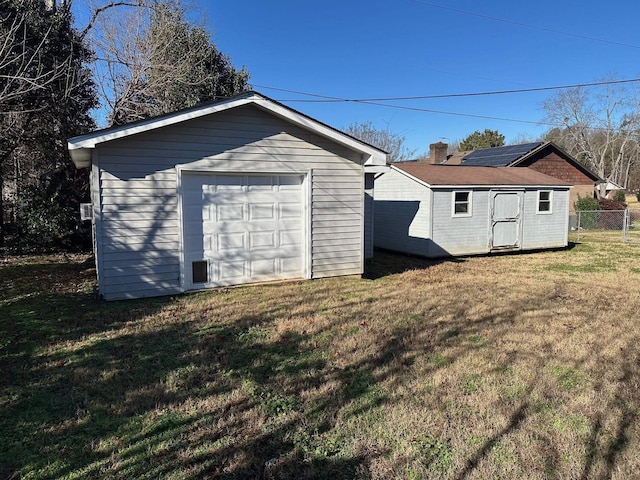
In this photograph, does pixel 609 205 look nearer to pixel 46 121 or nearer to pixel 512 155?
pixel 512 155

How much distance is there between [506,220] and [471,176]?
5.97 feet

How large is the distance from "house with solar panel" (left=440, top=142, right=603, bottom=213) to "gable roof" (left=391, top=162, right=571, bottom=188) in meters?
7.13

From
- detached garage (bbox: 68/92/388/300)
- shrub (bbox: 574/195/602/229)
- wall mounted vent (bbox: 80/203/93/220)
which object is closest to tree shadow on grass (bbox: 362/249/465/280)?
detached garage (bbox: 68/92/388/300)

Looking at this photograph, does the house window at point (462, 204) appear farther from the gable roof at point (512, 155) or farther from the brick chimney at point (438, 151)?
the gable roof at point (512, 155)

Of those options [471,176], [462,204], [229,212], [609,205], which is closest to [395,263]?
[462,204]

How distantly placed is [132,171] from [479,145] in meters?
42.7

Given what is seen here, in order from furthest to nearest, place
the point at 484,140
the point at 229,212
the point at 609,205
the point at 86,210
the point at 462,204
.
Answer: the point at 484,140 < the point at 609,205 < the point at 462,204 < the point at 86,210 < the point at 229,212

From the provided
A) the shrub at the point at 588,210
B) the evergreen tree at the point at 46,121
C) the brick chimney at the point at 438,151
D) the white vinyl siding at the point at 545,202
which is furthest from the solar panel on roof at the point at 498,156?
the evergreen tree at the point at 46,121

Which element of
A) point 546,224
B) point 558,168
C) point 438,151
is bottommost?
point 546,224

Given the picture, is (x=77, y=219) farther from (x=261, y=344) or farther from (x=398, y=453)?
(x=398, y=453)

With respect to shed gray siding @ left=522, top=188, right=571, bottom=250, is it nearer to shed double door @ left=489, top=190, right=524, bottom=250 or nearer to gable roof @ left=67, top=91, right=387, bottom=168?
shed double door @ left=489, top=190, right=524, bottom=250

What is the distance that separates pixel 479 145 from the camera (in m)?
44.4

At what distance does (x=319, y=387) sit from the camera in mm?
4031

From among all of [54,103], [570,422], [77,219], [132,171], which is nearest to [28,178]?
[77,219]
